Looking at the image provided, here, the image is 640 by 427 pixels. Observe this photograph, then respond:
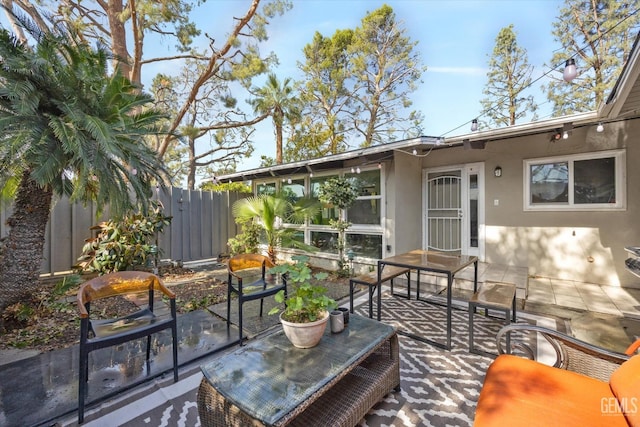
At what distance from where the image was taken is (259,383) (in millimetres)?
1491

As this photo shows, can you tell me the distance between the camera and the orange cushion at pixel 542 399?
1.21 m

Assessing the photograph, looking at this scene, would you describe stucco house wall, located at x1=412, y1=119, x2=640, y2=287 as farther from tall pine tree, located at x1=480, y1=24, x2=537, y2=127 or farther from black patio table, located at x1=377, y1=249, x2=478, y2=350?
tall pine tree, located at x1=480, y1=24, x2=537, y2=127

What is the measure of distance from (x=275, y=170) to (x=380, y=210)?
2.99 meters

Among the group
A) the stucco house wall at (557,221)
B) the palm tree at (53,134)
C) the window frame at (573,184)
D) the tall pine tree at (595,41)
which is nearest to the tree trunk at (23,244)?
the palm tree at (53,134)

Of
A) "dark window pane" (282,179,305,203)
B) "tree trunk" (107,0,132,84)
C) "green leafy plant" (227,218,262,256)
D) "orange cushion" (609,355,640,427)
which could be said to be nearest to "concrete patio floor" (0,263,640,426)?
"orange cushion" (609,355,640,427)

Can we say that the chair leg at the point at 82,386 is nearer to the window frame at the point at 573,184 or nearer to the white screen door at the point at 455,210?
the white screen door at the point at 455,210

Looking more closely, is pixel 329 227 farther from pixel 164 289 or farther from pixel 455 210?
pixel 164 289

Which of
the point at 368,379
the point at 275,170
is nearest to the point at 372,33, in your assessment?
the point at 275,170

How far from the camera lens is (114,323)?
7.41 feet

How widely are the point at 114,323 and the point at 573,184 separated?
22.2 ft

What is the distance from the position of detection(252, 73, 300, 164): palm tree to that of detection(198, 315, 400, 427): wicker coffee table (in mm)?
10481

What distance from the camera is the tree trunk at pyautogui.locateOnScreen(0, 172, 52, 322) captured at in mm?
3021

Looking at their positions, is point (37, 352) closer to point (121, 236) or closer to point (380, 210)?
point (121, 236)

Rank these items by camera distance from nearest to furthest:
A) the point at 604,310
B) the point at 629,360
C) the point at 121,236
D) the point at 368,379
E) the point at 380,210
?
the point at 629,360
the point at 368,379
the point at 604,310
the point at 121,236
the point at 380,210
